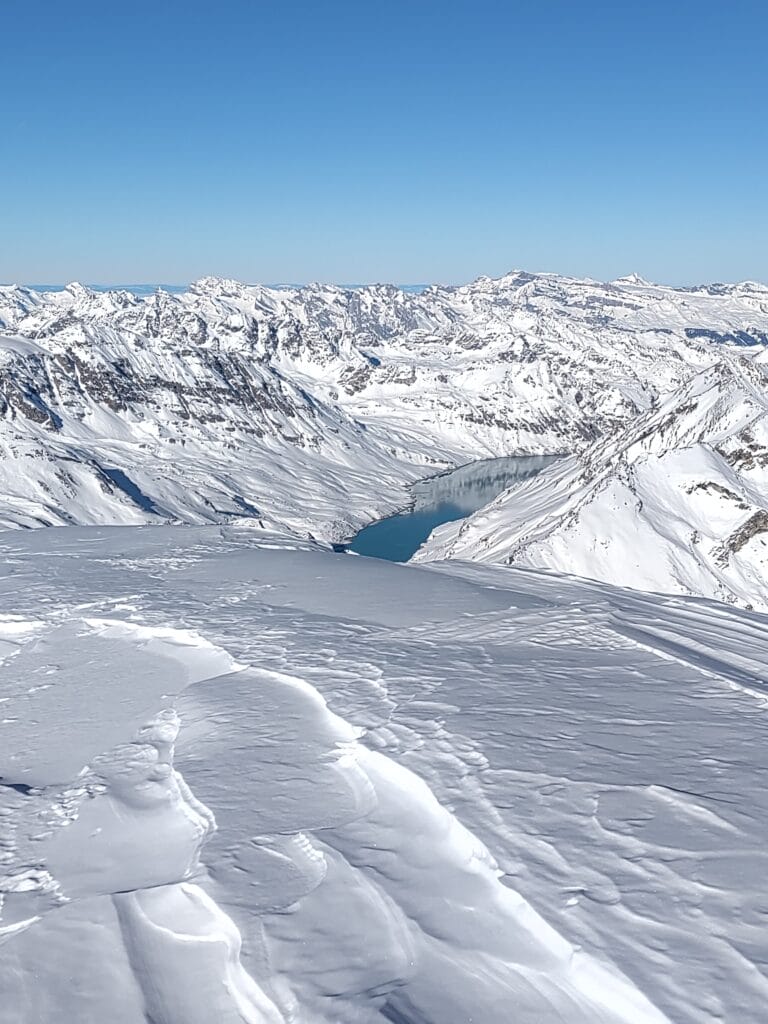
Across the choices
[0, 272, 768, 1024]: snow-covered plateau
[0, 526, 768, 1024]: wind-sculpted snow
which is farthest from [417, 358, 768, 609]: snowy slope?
[0, 526, 768, 1024]: wind-sculpted snow

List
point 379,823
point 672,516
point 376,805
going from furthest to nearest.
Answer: point 672,516 → point 376,805 → point 379,823

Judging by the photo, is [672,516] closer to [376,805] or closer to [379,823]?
[376,805]

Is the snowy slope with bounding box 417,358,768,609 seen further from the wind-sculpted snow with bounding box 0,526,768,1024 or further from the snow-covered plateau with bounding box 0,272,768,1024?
the wind-sculpted snow with bounding box 0,526,768,1024

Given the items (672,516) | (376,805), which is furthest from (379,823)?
(672,516)

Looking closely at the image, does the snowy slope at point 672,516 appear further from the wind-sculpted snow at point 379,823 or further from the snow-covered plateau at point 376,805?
the wind-sculpted snow at point 379,823

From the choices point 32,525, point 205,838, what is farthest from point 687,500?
point 32,525
